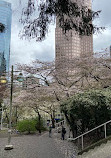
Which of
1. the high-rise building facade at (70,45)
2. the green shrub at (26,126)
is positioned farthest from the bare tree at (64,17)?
the green shrub at (26,126)

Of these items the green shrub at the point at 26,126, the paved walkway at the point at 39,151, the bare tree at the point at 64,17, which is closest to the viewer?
the bare tree at the point at 64,17

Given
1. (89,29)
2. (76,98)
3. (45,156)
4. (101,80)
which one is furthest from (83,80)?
(89,29)

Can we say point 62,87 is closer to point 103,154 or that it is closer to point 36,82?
point 36,82

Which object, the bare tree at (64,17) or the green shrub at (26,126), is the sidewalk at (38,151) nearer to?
the bare tree at (64,17)

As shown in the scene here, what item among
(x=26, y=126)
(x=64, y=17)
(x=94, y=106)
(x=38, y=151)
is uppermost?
(x=64, y=17)

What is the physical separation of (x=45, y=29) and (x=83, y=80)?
14.3 meters

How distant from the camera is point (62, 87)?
55.7 ft

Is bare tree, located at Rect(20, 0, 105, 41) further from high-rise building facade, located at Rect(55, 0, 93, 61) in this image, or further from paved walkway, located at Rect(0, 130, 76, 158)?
paved walkway, located at Rect(0, 130, 76, 158)

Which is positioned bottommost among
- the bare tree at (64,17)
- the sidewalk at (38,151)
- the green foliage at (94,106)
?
the sidewalk at (38,151)

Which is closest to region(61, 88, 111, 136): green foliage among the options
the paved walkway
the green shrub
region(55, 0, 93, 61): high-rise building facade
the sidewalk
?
the paved walkway

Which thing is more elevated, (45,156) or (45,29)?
(45,29)

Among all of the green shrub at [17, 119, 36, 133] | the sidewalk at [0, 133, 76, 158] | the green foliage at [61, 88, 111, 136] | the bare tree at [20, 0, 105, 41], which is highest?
the bare tree at [20, 0, 105, 41]

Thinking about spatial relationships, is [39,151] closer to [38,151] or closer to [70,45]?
[38,151]

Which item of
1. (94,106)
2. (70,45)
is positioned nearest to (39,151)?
(94,106)
